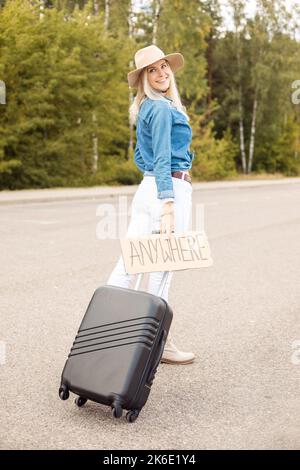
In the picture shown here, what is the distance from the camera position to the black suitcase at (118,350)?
3.63m

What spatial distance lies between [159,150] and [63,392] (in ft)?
4.60

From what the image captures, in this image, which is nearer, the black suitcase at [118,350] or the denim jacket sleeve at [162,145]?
the black suitcase at [118,350]

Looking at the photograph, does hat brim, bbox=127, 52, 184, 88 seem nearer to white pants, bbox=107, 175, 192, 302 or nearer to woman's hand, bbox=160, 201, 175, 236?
white pants, bbox=107, 175, 192, 302

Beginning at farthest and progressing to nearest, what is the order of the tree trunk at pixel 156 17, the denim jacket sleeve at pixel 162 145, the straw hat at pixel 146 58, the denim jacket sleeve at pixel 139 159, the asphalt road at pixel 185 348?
the tree trunk at pixel 156 17
the denim jacket sleeve at pixel 139 159
the straw hat at pixel 146 58
the denim jacket sleeve at pixel 162 145
the asphalt road at pixel 185 348

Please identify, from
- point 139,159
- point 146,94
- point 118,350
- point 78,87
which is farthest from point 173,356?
point 78,87

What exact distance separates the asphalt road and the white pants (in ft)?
1.98

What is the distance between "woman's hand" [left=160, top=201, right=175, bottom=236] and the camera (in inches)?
165

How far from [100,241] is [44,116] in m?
13.2

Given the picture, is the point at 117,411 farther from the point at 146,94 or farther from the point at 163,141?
the point at 146,94

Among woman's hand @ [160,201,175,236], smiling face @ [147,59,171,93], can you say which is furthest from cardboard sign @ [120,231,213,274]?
smiling face @ [147,59,171,93]

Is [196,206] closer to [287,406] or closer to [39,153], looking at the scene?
[39,153]

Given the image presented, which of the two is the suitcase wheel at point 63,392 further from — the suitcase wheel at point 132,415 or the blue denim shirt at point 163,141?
the blue denim shirt at point 163,141

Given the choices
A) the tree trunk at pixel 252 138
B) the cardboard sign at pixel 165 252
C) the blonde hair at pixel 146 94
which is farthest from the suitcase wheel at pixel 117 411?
the tree trunk at pixel 252 138

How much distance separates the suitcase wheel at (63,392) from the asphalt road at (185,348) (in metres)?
0.05
